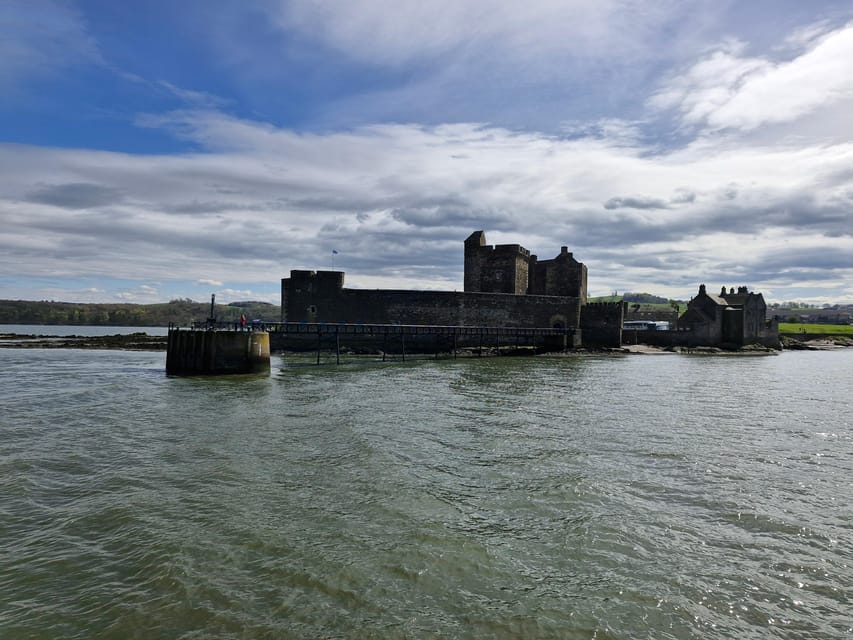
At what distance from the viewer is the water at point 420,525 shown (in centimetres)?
394

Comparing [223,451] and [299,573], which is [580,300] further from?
[299,573]

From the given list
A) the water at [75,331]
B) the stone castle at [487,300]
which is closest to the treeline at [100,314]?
the water at [75,331]

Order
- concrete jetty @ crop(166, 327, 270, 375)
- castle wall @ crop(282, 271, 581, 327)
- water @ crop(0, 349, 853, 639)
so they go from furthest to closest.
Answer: castle wall @ crop(282, 271, 581, 327) → concrete jetty @ crop(166, 327, 270, 375) → water @ crop(0, 349, 853, 639)

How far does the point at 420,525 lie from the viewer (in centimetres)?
557

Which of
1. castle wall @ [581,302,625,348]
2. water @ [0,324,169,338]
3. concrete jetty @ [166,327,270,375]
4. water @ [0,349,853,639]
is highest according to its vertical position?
castle wall @ [581,302,625,348]

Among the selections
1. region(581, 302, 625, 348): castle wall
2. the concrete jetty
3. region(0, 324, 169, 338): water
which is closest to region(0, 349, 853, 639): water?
the concrete jetty

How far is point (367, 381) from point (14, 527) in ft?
45.0

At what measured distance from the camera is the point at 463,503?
6.29 meters

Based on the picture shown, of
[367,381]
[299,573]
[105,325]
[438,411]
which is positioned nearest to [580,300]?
[367,381]

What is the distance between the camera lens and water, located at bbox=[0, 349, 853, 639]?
3.94 metres

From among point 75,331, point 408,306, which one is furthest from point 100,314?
point 408,306

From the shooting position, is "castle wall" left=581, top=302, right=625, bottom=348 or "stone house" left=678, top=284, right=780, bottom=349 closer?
"castle wall" left=581, top=302, right=625, bottom=348

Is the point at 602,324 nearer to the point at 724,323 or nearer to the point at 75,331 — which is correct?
the point at 724,323

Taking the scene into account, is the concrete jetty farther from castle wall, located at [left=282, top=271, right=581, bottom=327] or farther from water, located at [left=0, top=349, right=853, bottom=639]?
castle wall, located at [left=282, top=271, right=581, bottom=327]
